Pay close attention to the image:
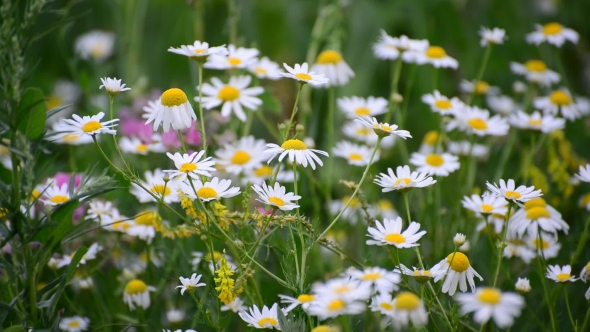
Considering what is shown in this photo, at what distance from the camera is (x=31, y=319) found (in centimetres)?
51

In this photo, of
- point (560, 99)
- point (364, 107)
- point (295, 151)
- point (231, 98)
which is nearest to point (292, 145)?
point (295, 151)

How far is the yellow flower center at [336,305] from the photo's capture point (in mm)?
395

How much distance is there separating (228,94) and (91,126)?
238 millimetres

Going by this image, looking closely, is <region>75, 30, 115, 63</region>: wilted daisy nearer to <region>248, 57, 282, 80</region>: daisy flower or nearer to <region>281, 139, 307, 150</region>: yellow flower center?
<region>248, 57, 282, 80</region>: daisy flower

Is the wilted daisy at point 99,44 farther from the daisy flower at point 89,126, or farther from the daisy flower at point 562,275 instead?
the daisy flower at point 562,275

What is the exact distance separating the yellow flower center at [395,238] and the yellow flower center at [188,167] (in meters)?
0.17

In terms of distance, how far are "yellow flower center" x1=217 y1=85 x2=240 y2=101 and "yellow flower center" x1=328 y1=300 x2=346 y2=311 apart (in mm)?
413

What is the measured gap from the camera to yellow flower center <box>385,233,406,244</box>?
534 mm

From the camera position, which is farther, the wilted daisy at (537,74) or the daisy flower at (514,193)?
the wilted daisy at (537,74)

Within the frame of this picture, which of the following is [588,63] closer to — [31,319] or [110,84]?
[110,84]

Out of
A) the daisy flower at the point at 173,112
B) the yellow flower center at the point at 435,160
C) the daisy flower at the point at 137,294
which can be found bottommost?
the daisy flower at the point at 137,294

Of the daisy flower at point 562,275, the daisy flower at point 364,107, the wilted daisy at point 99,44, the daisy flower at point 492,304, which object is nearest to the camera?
the daisy flower at point 492,304

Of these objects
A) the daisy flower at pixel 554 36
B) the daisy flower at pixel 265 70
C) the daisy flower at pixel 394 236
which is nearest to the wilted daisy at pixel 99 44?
the daisy flower at pixel 265 70

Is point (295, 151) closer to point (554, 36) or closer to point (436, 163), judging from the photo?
point (436, 163)
